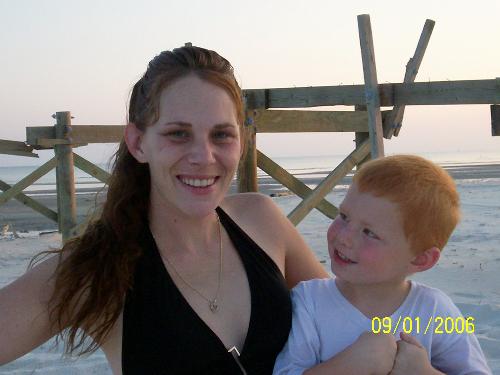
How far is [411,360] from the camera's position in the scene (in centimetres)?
187

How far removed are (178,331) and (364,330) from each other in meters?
0.57

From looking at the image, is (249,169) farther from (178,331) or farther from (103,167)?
(103,167)

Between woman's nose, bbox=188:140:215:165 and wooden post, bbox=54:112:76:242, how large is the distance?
231 inches

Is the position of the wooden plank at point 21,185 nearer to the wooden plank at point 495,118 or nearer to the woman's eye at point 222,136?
the wooden plank at point 495,118

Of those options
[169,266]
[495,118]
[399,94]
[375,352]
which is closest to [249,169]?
[399,94]

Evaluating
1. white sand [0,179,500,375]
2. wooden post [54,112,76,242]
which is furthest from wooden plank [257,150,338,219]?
wooden post [54,112,76,242]

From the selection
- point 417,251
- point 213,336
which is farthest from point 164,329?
point 417,251

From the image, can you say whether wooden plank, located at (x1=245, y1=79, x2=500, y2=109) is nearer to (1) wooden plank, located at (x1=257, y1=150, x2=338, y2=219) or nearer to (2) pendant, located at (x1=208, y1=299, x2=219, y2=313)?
(1) wooden plank, located at (x1=257, y1=150, x2=338, y2=219)

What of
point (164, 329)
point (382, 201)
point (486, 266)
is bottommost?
point (486, 266)

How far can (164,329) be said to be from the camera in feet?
6.36

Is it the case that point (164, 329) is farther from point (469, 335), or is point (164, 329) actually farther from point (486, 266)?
point (486, 266)

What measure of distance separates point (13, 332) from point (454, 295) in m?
4.32

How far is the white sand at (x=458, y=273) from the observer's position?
410cm

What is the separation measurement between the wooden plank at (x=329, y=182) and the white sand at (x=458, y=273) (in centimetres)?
75
